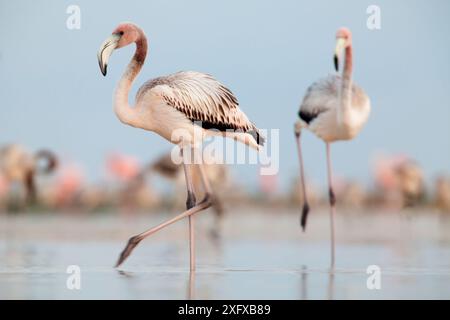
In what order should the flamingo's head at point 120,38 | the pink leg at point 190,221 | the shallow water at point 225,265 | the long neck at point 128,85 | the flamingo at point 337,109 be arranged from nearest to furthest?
the shallow water at point 225,265 < the pink leg at point 190,221 < the flamingo's head at point 120,38 < the long neck at point 128,85 < the flamingo at point 337,109

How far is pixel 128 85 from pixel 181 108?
0.50 metres

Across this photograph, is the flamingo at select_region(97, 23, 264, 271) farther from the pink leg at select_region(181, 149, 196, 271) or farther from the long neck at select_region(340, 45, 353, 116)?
the long neck at select_region(340, 45, 353, 116)

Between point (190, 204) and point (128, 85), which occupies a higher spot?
point (128, 85)

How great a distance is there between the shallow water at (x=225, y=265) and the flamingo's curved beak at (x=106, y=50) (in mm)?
1607

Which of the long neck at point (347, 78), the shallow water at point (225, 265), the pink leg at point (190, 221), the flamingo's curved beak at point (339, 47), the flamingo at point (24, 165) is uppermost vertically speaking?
the flamingo's curved beak at point (339, 47)

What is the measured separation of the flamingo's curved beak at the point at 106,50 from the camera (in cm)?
760

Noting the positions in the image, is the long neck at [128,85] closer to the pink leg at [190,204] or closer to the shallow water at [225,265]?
the pink leg at [190,204]

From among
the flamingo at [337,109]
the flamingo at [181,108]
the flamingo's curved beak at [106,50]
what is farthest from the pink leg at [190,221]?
the flamingo at [337,109]

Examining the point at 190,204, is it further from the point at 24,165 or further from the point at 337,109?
the point at 24,165

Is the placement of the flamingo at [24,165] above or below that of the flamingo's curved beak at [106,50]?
below

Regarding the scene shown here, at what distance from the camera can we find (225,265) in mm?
8016

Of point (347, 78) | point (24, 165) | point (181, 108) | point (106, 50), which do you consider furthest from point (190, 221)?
point (24, 165)

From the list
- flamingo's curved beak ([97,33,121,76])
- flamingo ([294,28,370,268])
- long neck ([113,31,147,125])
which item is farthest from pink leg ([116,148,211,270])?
flamingo ([294,28,370,268])
